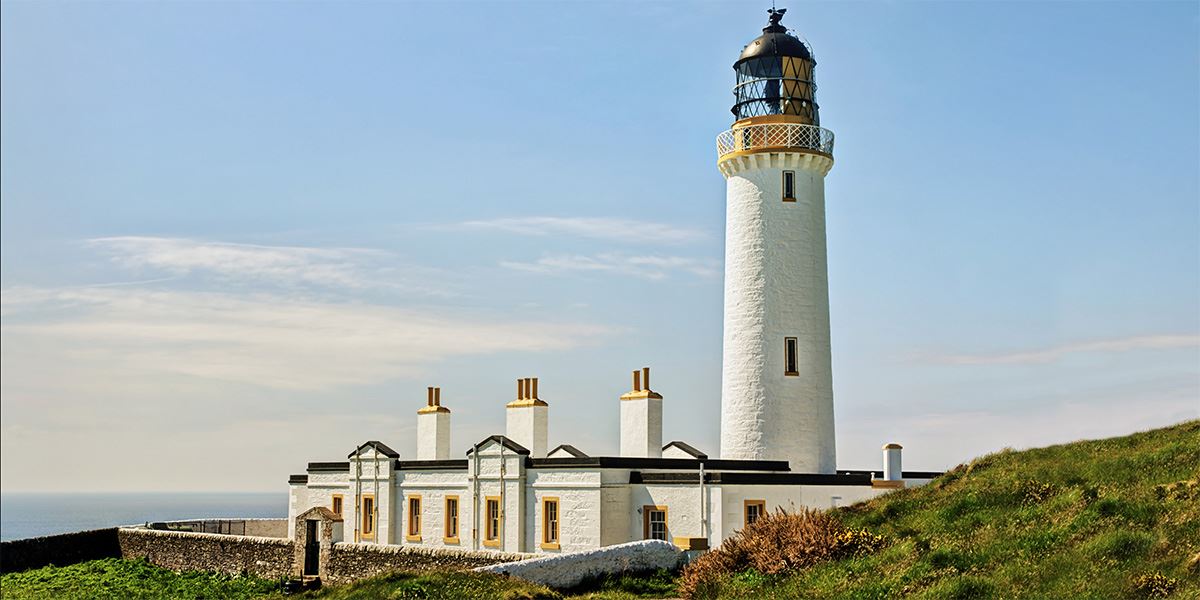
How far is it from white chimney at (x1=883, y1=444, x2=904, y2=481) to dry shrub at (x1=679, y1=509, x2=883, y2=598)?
31.0 ft

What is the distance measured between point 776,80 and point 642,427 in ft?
33.6

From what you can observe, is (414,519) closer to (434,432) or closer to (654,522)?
(434,432)

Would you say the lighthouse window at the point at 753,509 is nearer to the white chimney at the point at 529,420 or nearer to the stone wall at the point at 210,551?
the white chimney at the point at 529,420

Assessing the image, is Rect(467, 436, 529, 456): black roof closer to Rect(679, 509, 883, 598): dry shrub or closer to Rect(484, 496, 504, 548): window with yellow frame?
Rect(484, 496, 504, 548): window with yellow frame

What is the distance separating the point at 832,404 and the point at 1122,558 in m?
15.0

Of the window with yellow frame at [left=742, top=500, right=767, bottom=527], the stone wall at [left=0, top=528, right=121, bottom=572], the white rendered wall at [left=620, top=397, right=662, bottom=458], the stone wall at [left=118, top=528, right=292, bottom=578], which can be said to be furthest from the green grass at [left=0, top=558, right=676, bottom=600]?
the white rendered wall at [left=620, top=397, right=662, bottom=458]

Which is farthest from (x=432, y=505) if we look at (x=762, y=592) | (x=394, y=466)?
(x=762, y=592)

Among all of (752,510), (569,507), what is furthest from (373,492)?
(752,510)

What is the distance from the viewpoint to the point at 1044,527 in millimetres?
17812

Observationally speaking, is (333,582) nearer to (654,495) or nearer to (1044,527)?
(654,495)

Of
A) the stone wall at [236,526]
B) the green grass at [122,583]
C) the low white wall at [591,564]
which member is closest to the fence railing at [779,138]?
the low white wall at [591,564]

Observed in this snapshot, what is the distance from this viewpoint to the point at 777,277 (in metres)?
30.6

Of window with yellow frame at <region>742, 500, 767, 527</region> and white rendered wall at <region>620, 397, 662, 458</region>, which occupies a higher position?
white rendered wall at <region>620, 397, 662, 458</region>

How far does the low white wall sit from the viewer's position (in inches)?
850
